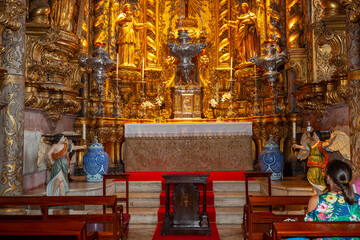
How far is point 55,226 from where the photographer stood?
2.66 meters

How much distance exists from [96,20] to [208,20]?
3442mm

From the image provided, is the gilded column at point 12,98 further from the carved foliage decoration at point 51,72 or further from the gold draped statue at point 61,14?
the gold draped statue at point 61,14

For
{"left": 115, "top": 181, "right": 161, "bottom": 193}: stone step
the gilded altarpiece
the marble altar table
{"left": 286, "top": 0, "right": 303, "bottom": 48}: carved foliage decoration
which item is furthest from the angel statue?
the gilded altarpiece

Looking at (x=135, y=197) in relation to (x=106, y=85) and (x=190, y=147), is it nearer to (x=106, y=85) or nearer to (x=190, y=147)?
(x=190, y=147)

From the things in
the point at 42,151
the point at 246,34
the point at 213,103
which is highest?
the point at 246,34

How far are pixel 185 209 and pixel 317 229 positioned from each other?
10.4ft

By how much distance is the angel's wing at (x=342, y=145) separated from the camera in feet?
19.3

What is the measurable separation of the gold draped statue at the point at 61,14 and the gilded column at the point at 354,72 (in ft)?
17.4

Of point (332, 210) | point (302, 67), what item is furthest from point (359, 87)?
point (302, 67)

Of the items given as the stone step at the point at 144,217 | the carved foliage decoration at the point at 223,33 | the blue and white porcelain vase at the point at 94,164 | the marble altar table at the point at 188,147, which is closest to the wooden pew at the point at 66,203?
the stone step at the point at 144,217

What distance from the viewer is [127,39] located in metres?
10.1

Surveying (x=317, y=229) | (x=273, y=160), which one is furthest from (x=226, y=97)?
(x=317, y=229)

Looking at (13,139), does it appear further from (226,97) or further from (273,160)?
(226,97)

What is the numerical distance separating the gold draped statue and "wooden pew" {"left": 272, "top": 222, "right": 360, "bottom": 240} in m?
6.39
